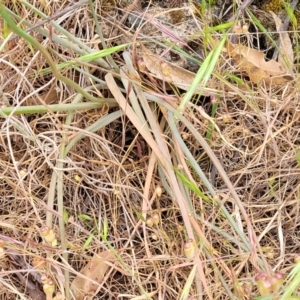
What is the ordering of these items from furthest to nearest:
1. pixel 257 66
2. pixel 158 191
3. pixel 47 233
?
pixel 257 66 < pixel 158 191 < pixel 47 233

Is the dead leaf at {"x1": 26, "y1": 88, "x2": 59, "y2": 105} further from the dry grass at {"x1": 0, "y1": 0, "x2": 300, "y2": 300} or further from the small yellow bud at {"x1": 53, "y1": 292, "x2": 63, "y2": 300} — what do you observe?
the small yellow bud at {"x1": 53, "y1": 292, "x2": 63, "y2": 300}

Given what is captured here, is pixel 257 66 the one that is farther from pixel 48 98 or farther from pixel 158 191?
pixel 48 98

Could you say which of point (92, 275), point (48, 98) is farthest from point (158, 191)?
point (48, 98)

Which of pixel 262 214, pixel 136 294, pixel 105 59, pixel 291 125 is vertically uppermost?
pixel 105 59

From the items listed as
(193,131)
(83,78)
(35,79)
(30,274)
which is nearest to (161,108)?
(193,131)

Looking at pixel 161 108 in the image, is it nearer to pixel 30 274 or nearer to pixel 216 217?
pixel 216 217
